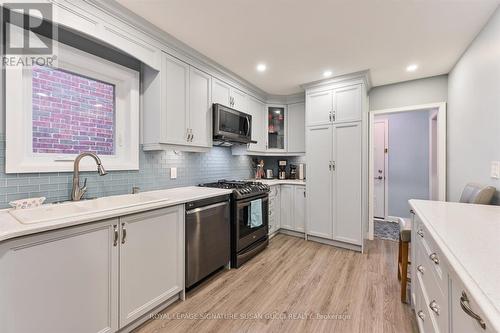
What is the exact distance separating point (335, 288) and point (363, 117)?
2.20m

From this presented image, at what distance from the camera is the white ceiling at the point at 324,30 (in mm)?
1783

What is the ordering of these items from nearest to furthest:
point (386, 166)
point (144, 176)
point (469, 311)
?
point (469, 311), point (144, 176), point (386, 166)

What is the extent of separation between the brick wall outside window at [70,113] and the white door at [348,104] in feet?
9.37

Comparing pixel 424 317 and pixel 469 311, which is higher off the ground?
pixel 469 311

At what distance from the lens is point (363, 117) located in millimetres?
3078

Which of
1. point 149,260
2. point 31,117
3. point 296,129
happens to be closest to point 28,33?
point 31,117

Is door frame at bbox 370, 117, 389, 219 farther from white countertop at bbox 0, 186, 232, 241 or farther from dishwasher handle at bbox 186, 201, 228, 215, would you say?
white countertop at bbox 0, 186, 232, 241

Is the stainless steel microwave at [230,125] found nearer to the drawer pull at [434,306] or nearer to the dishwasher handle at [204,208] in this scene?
the dishwasher handle at [204,208]

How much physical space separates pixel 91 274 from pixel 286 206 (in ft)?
9.59

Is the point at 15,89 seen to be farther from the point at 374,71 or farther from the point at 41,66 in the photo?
the point at 374,71

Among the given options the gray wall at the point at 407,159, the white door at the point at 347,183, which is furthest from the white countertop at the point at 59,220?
the gray wall at the point at 407,159

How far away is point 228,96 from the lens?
3137 mm

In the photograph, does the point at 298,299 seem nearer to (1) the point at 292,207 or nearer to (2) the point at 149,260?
(2) the point at 149,260

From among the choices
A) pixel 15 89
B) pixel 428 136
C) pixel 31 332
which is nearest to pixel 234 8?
pixel 15 89
